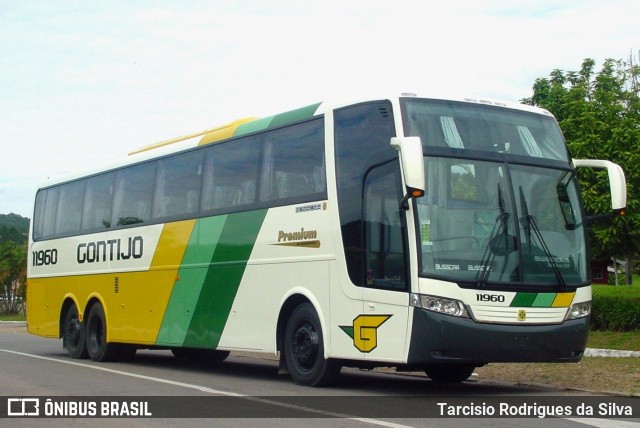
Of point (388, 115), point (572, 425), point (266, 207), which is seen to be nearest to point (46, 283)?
point (266, 207)

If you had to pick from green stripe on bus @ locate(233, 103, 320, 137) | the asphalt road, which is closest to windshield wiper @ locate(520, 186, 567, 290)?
the asphalt road

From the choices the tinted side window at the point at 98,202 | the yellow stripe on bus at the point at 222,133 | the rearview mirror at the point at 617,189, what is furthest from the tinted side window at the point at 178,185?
the rearview mirror at the point at 617,189

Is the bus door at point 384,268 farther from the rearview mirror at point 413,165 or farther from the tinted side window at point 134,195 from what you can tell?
the tinted side window at point 134,195

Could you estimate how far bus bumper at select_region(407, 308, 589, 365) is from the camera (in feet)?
37.7

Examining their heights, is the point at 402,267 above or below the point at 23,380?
above

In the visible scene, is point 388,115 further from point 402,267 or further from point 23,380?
point 23,380

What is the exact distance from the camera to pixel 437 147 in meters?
12.1

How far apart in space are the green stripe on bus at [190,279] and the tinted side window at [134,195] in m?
1.77

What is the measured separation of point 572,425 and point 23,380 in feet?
27.5

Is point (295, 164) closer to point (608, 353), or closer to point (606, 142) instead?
point (608, 353)

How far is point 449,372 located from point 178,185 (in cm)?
553

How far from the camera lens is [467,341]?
453 inches

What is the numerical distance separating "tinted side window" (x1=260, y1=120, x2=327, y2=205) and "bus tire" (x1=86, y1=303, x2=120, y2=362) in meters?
6.43

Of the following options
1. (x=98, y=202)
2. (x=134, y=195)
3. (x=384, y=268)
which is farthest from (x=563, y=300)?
(x=98, y=202)
